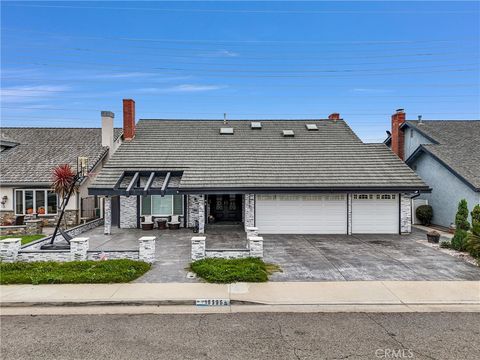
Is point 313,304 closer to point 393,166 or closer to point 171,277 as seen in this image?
point 171,277

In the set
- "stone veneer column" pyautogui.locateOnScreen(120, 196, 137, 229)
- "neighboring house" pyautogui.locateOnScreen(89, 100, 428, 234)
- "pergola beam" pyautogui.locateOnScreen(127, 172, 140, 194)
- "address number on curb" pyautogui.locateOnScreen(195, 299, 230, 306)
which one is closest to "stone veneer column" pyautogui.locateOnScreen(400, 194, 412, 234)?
"neighboring house" pyautogui.locateOnScreen(89, 100, 428, 234)

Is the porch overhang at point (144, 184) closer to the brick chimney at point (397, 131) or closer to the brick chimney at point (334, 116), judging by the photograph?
the brick chimney at point (334, 116)

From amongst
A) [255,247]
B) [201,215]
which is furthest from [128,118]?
[255,247]

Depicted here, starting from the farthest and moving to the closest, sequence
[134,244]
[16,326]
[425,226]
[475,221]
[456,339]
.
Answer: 1. [425,226]
2. [134,244]
3. [475,221]
4. [16,326]
5. [456,339]

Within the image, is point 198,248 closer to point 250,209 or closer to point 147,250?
point 147,250

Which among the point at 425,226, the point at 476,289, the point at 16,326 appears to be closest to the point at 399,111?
the point at 425,226

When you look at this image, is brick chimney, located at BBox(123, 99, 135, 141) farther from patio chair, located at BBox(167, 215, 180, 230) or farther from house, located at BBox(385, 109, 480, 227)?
house, located at BBox(385, 109, 480, 227)

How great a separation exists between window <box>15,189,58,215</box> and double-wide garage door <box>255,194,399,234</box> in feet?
39.8

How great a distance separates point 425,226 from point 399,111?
7.93 m

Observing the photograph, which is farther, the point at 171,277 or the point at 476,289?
the point at 171,277

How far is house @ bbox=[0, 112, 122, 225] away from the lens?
1892cm

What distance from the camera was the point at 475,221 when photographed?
39.5 ft

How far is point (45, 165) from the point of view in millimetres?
20250

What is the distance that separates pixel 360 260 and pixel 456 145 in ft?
42.1
